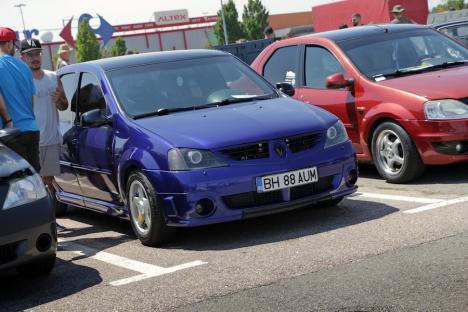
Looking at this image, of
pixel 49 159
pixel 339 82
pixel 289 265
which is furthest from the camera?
pixel 339 82

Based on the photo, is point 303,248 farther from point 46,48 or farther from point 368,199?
point 46,48

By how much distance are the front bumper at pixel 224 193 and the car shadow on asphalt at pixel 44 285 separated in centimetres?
81

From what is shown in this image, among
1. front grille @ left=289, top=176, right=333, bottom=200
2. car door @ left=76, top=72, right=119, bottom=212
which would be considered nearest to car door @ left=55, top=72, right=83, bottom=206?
car door @ left=76, top=72, right=119, bottom=212

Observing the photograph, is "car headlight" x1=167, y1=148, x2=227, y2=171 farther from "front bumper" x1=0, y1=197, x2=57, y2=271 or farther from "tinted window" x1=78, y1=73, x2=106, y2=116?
"tinted window" x1=78, y1=73, x2=106, y2=116

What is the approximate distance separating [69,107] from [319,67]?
9.47 ft

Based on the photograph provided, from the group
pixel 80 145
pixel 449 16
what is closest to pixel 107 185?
pixel 80 145

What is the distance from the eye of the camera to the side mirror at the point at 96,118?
7.31m

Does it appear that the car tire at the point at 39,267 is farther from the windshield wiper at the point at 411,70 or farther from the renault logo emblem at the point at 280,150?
the windshield wiper at the point at 411,70

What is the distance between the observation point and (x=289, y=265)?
550 cm

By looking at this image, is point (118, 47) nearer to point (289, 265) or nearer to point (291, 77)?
point (291, 77)

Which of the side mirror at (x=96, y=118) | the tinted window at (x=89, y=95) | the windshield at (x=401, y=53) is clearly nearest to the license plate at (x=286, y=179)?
the side mirror at (x=96, y=118)

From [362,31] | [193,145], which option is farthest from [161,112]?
[362,31]

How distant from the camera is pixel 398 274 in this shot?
4.96 metres

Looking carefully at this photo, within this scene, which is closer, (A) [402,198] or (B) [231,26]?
(A) [402,198]
